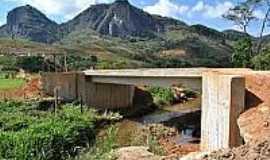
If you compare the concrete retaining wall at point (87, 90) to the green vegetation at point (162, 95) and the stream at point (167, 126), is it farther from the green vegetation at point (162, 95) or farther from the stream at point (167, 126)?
the stream at point (167, 126)

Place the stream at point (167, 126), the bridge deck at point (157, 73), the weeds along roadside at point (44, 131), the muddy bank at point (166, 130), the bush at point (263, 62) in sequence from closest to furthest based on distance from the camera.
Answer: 1. the weeds along roadside at point (44, 131)
2. the muddy bank at point (166, 130)
3. the bridge deck at point (157, 73)
4. the stream at point (167, 126)
5. the bush at point (263, 62)

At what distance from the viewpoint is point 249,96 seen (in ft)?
75.3

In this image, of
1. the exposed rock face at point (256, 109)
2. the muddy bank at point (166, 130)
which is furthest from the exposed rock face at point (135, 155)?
the exposed rock face at point (256, 109)

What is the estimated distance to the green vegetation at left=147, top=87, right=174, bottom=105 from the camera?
4788 centimetres

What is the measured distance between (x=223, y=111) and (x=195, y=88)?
277 inches

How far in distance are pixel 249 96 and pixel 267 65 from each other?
24259 millimetres

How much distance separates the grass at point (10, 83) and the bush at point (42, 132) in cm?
768

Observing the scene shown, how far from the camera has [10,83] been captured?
1785 inches

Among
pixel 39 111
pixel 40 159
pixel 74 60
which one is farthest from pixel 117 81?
pixel 74 60

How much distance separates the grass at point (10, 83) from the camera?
1664 inches

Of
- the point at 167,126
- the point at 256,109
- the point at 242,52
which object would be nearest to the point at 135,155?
the point at 256,109

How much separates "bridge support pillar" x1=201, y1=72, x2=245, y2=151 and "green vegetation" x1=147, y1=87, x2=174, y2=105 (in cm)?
2283

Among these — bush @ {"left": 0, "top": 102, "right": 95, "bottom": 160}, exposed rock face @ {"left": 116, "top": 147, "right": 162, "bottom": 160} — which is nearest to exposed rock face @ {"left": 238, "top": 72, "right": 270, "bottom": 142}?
exposed rock face @ {"left": 116, "top": 147, "right": 162, "bottom": 160}

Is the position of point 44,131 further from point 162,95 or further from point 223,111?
point 162,95
